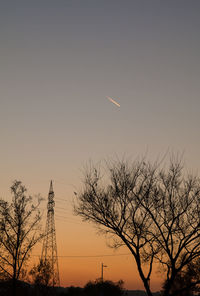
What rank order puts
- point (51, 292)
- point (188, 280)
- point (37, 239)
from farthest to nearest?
point (51, 292) < point (188, 280) < point (37, 239)

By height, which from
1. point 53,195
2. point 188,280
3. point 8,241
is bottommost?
point 188,280

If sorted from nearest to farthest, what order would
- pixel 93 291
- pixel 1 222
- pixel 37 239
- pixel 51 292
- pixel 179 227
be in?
1. pixel 179 227
2. pixel 1 222
3. pixel 37 239
4. pixel 51 292
5. pixel 93 291

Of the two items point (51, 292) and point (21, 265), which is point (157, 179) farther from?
point (51, 292)

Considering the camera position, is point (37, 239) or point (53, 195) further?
point (53, 195)

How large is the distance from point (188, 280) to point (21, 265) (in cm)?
2341

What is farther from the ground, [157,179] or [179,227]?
[157,179]

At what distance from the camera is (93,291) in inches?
5094

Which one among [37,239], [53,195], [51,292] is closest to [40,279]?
[51,292]

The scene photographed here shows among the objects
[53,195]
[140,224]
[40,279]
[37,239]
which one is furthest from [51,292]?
[140,224]

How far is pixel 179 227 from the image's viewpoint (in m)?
32.8

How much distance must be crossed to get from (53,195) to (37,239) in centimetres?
1823

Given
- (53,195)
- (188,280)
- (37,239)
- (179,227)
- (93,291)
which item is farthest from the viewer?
(93,291)

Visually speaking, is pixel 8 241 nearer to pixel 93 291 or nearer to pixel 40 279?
pixel 40 279

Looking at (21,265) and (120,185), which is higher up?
(120,185)
